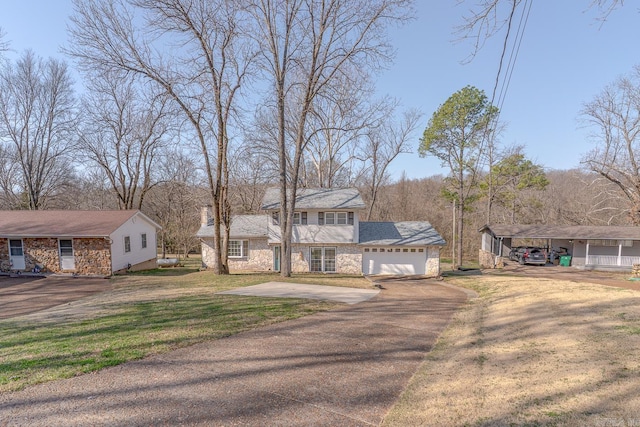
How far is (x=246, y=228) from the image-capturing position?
2222cm

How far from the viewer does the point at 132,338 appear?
564 centimetres

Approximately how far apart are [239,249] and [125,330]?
15744mm

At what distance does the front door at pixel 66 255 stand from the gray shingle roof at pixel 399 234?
16.5 m

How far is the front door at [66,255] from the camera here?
17.0 meters

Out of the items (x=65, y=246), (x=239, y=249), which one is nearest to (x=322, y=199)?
(x=239, y=249)

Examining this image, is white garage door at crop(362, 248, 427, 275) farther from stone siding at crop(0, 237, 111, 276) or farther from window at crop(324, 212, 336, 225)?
stone siding at crop(0, 237, 111, 276)

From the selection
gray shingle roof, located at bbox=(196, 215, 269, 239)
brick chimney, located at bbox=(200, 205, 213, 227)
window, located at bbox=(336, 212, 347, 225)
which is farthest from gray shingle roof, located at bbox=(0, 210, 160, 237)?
window, located at bbox=(336, 212, 347, 225)

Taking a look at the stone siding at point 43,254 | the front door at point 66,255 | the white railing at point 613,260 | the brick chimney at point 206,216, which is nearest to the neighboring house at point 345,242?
the brick chimney at point 206,216

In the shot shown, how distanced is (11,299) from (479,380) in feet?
48.4

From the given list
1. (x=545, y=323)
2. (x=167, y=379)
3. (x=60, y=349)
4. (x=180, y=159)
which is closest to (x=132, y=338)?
(x=60, y=349)

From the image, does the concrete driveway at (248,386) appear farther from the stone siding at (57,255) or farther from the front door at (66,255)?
the front door at (66,255)

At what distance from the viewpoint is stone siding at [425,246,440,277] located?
19.4 m

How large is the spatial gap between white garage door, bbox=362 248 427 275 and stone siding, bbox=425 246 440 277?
0.24 m

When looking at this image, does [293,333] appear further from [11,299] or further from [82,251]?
[82,251]
